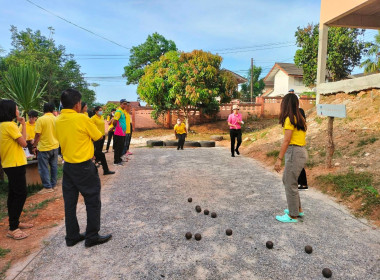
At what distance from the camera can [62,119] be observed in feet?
10.9

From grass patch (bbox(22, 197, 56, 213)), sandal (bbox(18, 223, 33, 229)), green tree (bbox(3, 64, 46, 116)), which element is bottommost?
grass patch (bbox(22, 197, 56, 213))

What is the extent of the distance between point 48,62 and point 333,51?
29.0m

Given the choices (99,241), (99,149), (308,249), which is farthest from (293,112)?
(99,149)

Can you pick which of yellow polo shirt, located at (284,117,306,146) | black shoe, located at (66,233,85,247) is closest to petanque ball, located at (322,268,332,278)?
yellow polo shirt, located at (284,117,306,146)

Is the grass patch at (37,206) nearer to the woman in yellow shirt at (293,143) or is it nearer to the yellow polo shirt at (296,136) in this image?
the woman in yellow shirt at (293,143)

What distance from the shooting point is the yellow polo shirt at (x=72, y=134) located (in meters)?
3.31

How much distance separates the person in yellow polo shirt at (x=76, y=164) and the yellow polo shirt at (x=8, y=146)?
3.24 ft

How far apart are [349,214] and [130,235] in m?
3.80

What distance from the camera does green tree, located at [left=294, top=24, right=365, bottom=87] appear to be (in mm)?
23500

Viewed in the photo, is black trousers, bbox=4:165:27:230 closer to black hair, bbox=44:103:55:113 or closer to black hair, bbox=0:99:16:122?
black hair, bbox=0:99:16:122

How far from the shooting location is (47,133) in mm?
5801

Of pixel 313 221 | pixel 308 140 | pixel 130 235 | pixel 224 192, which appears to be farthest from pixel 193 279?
pixel 308 140

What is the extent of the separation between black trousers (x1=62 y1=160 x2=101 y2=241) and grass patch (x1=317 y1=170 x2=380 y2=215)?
4523 millimetres

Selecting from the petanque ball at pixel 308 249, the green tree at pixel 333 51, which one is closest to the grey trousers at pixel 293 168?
the petanque ball at pixel 308 249
